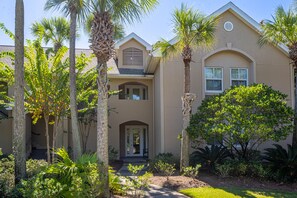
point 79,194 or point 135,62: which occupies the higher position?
point 135,62

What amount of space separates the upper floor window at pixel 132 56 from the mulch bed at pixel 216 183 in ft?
35.5

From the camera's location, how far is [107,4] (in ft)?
33.7

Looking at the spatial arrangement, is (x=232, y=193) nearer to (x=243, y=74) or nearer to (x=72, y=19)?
(x=72, y=19)

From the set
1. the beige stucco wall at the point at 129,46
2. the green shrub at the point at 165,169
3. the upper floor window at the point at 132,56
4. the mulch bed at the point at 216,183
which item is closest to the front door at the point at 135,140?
the beige stucco wall at the point at 129,46

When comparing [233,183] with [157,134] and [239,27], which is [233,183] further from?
[239,27]

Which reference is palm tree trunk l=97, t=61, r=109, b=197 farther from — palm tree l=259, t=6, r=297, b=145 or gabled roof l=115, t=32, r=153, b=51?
gabled roof l=115, t=32, r=153, b=51

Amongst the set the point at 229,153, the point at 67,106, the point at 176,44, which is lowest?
the point at 229,153

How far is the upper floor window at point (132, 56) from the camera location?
22.1 metres

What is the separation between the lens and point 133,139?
24.0 meters

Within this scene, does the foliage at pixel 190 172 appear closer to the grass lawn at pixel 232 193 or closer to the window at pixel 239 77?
the grass lawn at pixel 232 193

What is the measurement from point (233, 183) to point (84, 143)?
1127cm

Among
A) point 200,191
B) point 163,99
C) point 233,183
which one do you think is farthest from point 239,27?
point 200,191

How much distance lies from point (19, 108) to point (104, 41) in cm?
363

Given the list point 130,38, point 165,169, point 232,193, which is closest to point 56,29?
point 130,38
